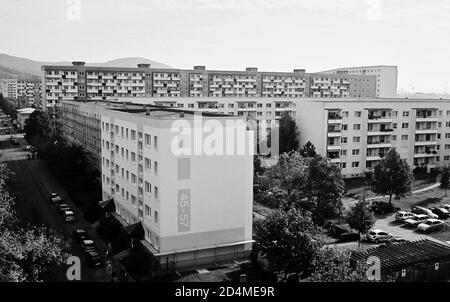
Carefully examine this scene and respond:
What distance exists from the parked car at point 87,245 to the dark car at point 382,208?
14822 millimetres

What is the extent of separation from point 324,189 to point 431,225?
537 cm

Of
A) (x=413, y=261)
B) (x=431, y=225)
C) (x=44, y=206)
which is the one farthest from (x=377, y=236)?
(x=44, y=206)

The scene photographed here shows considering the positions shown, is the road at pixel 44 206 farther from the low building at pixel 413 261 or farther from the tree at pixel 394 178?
the tree at pixel 394 178

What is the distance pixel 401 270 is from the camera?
15750 millimetres

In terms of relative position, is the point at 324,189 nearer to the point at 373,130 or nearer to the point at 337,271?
the point at 337,271

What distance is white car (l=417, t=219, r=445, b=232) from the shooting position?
72.5ft

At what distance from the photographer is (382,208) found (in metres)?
25.4

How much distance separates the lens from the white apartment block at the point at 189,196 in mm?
17266

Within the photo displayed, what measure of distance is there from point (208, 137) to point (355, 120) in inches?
741

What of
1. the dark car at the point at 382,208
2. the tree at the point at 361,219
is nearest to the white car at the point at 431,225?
the dark car at the point at 382,208

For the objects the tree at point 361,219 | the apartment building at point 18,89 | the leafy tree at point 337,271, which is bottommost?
the tree at point 361,219

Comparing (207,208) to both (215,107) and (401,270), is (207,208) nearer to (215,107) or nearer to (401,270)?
(401,270)

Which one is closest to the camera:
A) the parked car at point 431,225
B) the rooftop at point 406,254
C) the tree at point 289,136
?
the rooftop at point 406,254

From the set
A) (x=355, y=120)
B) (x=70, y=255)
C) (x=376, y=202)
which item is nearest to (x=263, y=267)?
(x=70, y=255)
